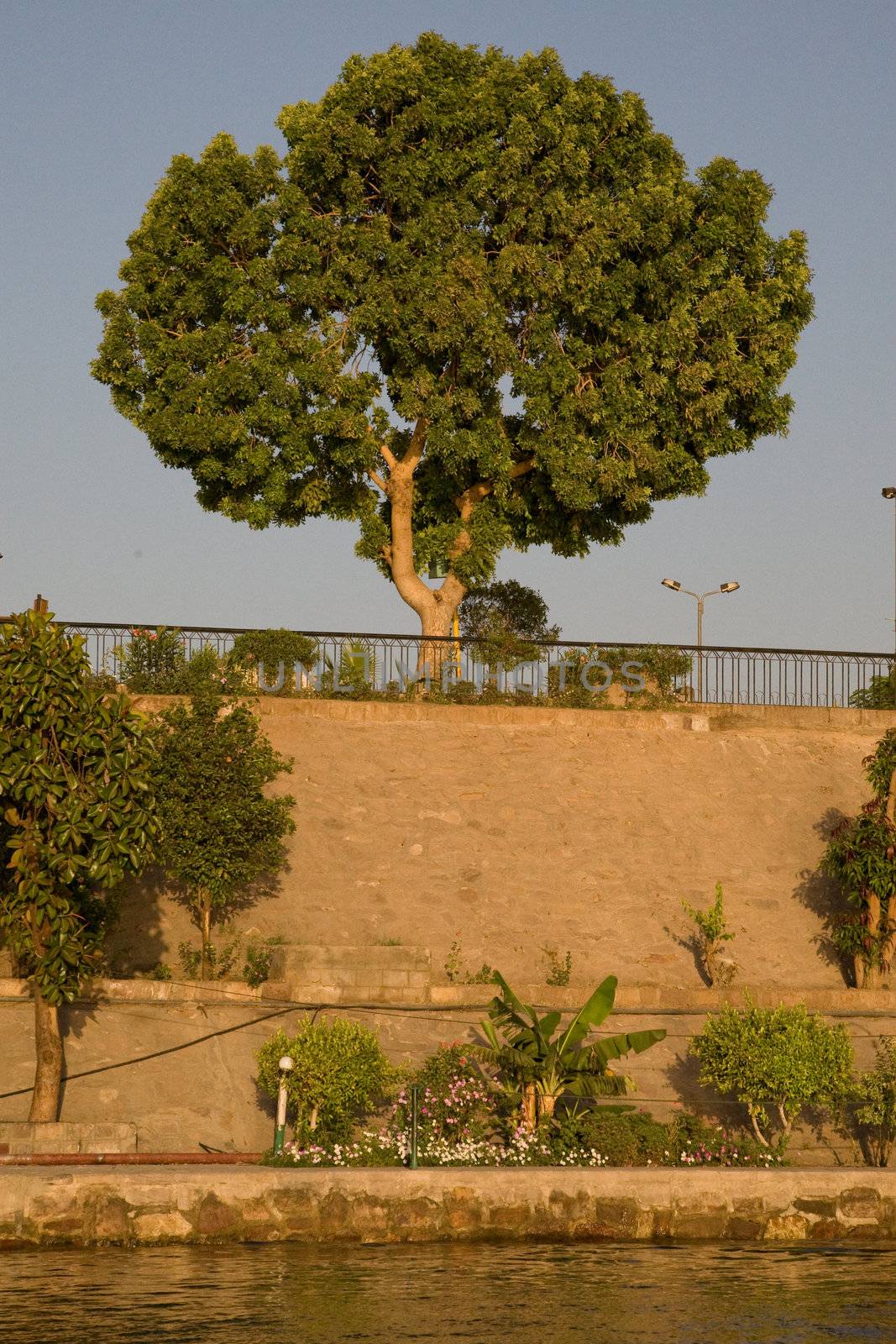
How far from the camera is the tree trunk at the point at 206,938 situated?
19625 millimetres

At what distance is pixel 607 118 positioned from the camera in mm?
30781

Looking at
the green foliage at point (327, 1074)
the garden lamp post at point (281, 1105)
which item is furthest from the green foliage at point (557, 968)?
the garden lamp post at point (281, 1105)

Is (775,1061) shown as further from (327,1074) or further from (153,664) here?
(153,664)

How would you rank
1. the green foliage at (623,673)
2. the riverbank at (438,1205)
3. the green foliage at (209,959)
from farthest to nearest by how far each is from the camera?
the green foliage at (623,673), the green foliage at (209,959), the riverbank at (438,1205)

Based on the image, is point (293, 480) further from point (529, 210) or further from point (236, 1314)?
point (236, 1314)

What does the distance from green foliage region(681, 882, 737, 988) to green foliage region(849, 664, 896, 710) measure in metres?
9.02

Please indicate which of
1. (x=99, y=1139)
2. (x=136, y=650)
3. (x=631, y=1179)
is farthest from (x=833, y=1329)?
(x=136, y=650)

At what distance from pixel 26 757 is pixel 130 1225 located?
4.59 metres

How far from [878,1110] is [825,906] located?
6397 millimetres

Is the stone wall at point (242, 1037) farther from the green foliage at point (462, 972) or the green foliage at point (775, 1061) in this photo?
the green foliage at point (462, 972)

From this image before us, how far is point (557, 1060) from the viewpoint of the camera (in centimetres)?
1602

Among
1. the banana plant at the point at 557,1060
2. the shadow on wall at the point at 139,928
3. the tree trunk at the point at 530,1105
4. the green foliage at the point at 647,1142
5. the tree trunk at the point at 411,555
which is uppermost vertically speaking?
the tree trunk at the point at 411,555

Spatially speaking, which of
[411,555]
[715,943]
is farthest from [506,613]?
[715,943]

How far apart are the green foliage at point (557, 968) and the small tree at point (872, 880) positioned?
137 inches
